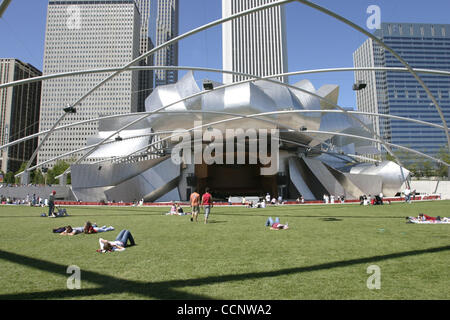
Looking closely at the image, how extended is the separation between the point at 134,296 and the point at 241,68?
12839cm

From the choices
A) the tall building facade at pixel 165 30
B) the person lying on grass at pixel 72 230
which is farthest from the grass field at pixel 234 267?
the tall building facade at pixel 165 30

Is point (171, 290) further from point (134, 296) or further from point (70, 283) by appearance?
point (70, 283)

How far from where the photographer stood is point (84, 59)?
133625 millimetres

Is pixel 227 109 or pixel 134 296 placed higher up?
pixel 227 109

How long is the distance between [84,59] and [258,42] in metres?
77.6

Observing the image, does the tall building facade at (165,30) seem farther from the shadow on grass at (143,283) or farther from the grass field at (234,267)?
the shadow on grass at (143,283)

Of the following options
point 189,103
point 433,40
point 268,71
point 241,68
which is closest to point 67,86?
point 241,68

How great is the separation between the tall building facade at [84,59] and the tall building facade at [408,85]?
105 m

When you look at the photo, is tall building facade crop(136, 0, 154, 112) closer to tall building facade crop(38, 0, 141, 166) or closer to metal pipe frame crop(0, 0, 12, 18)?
tall building facade crop(38, 0, 141, 166)

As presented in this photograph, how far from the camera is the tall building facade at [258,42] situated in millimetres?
123875

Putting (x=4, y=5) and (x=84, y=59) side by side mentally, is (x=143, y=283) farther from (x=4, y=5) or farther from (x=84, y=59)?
(x=84, y=59)

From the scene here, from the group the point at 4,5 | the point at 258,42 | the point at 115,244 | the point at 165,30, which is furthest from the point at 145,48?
the point at 115,244

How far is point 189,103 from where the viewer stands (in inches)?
1292
